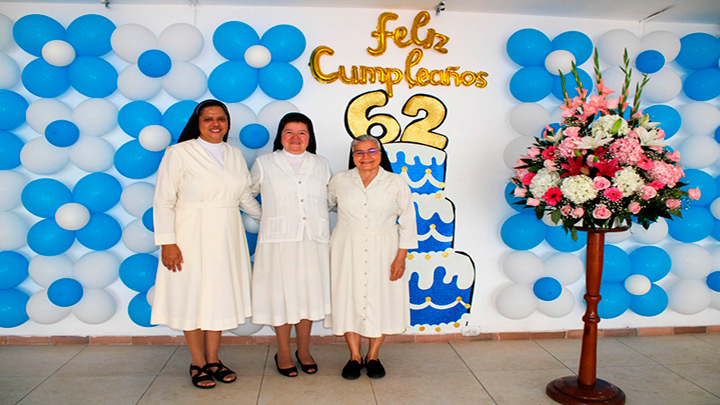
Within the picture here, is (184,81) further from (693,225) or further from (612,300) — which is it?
(693,225)

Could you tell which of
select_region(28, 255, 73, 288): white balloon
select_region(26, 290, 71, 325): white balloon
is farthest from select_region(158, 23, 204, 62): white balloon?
select_region(26, 290, 71, 325): white balloon

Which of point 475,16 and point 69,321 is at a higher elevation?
point 475,16

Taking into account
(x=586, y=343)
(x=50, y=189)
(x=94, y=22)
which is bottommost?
(x=586, y=343)

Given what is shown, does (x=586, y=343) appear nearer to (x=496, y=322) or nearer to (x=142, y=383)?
(x=496, y=322)

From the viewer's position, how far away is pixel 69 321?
3701mm

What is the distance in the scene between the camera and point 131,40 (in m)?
3.38

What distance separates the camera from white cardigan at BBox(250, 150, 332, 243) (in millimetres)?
3074

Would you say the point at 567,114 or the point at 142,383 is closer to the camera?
the point at 567,114

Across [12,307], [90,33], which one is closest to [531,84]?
[90,33]

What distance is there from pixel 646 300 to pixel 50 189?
174 inches

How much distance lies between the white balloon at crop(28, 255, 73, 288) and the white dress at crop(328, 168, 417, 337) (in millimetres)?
Result: 1983

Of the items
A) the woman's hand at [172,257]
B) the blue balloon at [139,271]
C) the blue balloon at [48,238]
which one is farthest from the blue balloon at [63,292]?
the woman's hand at [172,257]

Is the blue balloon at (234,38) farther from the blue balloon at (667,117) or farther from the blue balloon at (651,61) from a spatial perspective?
the blue balloon at (667,117)

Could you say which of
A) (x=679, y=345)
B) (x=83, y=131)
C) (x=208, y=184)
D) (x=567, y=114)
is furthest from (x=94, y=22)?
(x=679, y=345)
